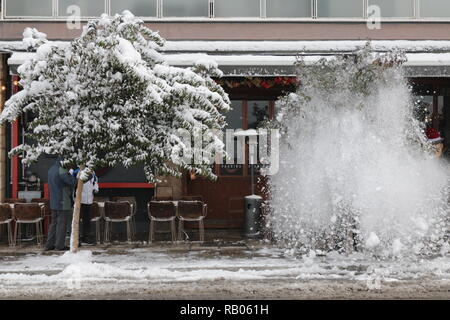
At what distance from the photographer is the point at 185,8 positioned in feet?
45.8

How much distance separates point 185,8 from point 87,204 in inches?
199

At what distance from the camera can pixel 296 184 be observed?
11375 millimetres

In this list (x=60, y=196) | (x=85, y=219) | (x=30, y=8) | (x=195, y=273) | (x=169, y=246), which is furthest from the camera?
(x=30, y=8)

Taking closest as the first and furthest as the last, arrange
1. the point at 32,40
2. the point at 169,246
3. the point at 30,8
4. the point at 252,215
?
the point at 32,40
the point at 169,246
the point at 252,215
the point at 30,8

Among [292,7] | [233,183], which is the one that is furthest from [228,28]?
[233,183]

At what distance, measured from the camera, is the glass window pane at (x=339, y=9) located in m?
14.0

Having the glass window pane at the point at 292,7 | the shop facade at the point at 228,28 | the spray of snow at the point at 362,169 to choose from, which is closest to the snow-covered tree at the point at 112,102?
the spray of snow at the point at 362,169

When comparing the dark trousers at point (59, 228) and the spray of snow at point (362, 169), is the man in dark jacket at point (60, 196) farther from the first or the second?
the spray of snow at point (362, 169)

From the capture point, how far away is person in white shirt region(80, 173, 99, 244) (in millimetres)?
12234

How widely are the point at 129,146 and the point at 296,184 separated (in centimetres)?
350

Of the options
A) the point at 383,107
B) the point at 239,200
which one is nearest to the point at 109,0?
the point at 239,200

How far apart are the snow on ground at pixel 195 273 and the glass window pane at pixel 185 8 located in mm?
5797

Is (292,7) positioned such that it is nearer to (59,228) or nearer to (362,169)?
(362,169)

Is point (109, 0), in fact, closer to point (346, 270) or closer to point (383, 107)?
point (383, 107)
